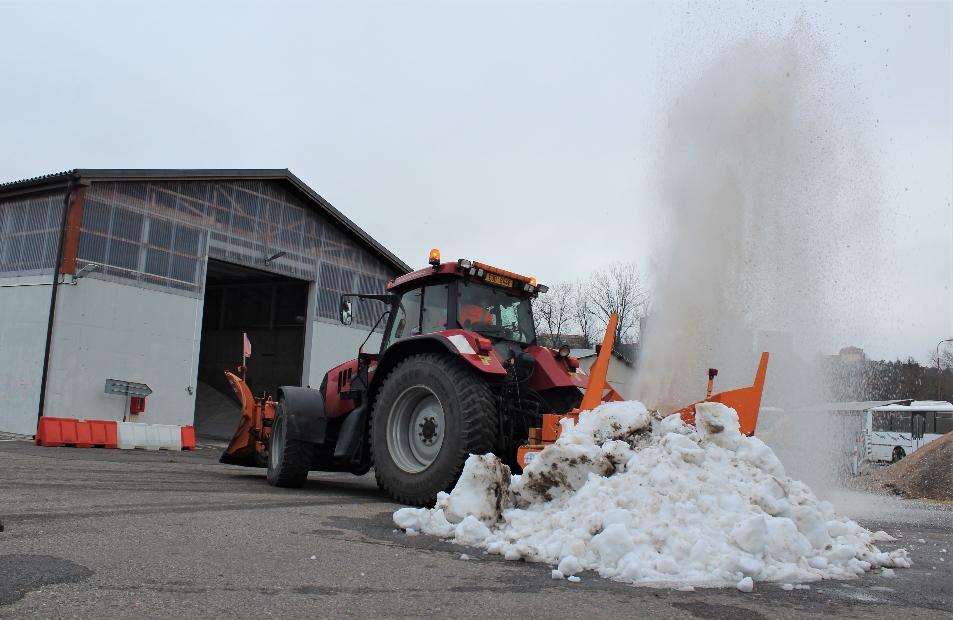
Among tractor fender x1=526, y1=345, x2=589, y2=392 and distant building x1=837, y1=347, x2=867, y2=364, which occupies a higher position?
distant building x1=837, y1=347, x2=867, y2=364

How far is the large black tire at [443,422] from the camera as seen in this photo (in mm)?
6219

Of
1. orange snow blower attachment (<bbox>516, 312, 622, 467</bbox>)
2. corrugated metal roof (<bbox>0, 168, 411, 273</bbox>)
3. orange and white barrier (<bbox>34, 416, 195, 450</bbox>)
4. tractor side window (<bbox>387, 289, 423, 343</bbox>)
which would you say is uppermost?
corrugated metal roof (<bbox>0, 168, 411, 273</bbox>)

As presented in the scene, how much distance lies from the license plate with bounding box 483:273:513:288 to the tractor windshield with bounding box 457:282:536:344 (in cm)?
8

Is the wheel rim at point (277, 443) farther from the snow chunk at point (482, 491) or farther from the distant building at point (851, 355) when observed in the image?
the distant building at point (851, 355)

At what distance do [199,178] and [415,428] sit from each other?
16.6 metres

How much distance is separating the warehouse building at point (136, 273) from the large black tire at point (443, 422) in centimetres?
1437

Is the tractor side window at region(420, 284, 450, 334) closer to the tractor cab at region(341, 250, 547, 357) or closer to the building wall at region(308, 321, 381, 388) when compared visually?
the tractor cab at region(341, 250, 547, 357)

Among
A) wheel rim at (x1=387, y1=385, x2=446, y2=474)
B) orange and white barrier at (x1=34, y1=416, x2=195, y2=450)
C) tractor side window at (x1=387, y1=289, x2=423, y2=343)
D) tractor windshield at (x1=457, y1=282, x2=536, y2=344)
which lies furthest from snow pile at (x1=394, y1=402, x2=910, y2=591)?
orange and white barrier at (x1=34, y1=416, x2=195, y2=450)

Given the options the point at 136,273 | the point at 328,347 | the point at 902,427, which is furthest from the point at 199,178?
the point at 902,427

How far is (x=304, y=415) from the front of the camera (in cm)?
831

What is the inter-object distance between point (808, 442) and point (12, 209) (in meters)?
20.6

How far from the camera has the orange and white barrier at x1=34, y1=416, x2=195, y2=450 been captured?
15.7 metres

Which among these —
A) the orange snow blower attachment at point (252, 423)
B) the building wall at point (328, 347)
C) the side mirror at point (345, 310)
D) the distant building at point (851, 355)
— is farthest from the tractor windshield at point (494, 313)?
the building wall at point (328, 347)

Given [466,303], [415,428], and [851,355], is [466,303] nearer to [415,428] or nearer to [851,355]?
[415,428]
